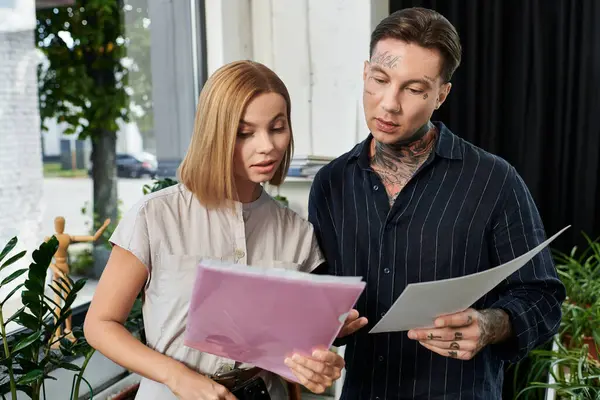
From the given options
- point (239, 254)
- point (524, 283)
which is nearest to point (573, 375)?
point (524, 283)

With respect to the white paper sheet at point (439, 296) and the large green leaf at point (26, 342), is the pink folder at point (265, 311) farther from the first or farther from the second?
the large green leaf at point (26, 342)

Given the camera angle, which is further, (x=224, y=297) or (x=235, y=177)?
(x=235, y=177)

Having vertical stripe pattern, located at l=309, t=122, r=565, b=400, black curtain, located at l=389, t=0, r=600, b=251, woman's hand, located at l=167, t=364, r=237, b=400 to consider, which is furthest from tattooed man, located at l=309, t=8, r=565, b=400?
black curtain, located at l=389, t=0, r=600, b=251

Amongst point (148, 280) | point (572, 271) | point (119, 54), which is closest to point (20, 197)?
point (119, 54)

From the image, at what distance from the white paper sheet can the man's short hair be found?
45cm

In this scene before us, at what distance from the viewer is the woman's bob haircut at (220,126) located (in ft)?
3.28

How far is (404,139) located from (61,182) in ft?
4.19

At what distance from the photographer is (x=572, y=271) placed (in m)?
2.34

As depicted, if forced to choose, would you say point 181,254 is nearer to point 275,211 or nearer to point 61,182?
point 275,211

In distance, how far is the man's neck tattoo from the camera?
1249 millimetres

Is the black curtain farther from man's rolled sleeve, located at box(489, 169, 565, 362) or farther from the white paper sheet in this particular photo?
the white paper sheet

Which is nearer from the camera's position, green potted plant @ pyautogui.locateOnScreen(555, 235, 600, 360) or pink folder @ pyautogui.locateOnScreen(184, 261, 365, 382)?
pink folder @ pyautogui.locateOnScreen(184, 261, 365, 382)

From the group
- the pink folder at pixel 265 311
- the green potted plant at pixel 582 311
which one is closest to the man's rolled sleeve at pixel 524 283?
the pink folder at pixel 265 311

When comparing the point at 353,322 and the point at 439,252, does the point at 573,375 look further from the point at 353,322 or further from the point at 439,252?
the point at 353,322
